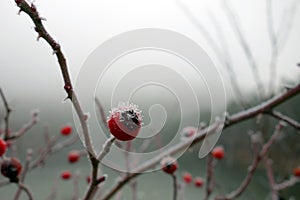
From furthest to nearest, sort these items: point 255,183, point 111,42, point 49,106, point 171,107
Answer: point 255,183 → point 49,106 → point 171,107 → point 111,42

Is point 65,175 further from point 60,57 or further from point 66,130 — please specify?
point 60,57

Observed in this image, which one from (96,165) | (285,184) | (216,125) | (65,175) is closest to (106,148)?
(96,165)

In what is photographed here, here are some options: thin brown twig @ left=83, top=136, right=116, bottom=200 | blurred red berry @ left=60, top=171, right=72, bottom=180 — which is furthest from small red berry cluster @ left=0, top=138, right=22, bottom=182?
blurred red berry @ left=60, top=171, right=72, bottom=180

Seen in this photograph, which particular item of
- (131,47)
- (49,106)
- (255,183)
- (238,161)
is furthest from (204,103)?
(255,183)

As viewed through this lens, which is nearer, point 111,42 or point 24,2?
point 24,2

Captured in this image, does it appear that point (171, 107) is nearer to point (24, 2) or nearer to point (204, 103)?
point (204, 103)

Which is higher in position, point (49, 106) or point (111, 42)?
point (111, 42)

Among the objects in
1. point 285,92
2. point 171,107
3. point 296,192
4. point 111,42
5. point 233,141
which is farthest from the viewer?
point 296,192

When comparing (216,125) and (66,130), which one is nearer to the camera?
(216,125)

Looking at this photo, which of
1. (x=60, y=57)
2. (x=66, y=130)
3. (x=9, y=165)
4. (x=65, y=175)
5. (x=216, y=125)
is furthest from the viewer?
(x=65, y=175)

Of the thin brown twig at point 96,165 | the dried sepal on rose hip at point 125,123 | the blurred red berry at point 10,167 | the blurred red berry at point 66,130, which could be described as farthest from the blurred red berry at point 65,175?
the dried sepal on rose hip at point 125,123
